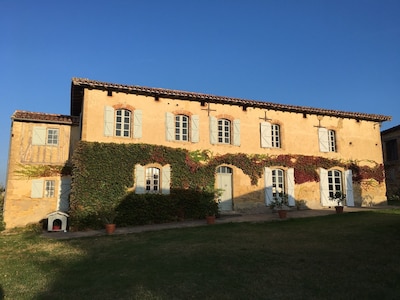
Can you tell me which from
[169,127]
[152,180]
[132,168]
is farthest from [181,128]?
[132,168]

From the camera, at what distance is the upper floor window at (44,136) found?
14.8 m

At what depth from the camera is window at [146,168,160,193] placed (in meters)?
13.7

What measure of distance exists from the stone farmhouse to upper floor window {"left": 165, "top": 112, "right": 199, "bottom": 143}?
0.15 feet

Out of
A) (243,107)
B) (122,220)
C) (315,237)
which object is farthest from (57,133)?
(315,237)

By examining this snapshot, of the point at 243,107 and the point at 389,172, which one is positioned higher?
the point at 243,107

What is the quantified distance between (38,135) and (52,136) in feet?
1.92

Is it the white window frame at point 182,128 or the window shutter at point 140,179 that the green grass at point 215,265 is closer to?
the window shutter at point 140,179

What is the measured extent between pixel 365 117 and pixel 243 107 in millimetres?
7504

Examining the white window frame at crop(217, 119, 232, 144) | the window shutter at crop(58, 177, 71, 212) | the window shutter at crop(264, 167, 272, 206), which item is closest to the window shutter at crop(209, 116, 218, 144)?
the white window frame at crop(217, 119, 232, 144)

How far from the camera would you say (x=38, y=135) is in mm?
14797

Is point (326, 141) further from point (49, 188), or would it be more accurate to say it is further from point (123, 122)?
point (49, 188)

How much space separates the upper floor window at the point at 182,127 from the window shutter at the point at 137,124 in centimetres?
118

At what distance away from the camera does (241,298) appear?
451 cm

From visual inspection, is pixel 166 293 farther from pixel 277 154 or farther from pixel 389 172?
pixel 389 172
